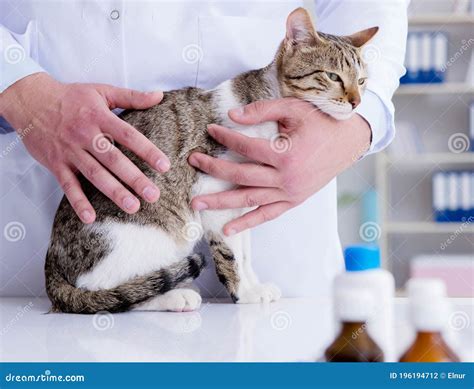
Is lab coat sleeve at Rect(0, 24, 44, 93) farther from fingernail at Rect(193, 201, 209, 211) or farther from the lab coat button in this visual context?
fingernail at Rect(193, 201, 209, 211)

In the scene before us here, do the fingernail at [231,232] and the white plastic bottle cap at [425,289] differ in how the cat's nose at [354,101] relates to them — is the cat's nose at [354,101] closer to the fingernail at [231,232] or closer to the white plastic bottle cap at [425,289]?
the fingernail at [231,232]

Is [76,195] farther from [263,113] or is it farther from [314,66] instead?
[314,66]

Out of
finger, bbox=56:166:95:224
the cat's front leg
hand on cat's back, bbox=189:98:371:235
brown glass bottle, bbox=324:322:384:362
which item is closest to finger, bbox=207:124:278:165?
hand on cat's back, bbox=189:98:371:235

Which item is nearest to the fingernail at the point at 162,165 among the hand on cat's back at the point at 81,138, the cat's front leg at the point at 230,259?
the hand on cat's back at the point at 81,138

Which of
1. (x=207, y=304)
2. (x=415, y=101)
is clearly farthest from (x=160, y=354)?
(x=415, y=101)

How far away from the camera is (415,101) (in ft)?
9.46

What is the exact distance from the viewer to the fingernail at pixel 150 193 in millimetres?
981

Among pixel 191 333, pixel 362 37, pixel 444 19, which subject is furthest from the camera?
pixel 444 19

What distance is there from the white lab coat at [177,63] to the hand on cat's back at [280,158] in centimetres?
8

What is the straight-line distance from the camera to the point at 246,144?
3.26 feet

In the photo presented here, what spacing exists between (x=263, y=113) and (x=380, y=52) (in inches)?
10.1

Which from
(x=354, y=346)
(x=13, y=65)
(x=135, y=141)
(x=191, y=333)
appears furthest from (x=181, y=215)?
(x=354, y=346)

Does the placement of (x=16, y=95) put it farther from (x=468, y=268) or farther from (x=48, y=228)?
(x=468, y=268)

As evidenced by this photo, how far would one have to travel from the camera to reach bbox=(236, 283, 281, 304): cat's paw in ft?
3.52
